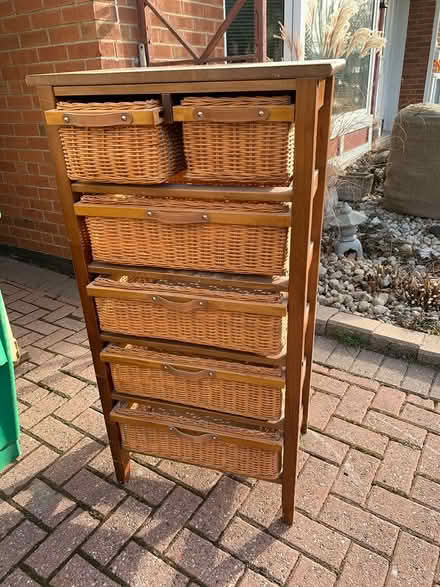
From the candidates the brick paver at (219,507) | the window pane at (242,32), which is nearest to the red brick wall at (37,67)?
the window pane at (242,32)

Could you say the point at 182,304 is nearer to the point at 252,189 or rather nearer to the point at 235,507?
the point at 252,189

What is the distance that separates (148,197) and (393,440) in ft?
5.60

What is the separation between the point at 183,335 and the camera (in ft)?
5.49

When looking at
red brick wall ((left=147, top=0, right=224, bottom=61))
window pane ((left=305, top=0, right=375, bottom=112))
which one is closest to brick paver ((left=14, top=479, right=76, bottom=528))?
red brick wall ((left=147, top=0, right=224, bottom=61))

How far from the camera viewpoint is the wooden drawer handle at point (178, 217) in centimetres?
142

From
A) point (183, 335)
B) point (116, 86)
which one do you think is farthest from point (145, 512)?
point (116, 86)

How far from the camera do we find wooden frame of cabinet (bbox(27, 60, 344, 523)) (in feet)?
4.04

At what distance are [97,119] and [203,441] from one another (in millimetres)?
1259

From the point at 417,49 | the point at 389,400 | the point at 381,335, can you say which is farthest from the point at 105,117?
the point at 417,49

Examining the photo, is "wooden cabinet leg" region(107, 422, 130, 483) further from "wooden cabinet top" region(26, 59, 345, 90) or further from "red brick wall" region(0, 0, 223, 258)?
"red brick wall" region(0, 0, 223, 258)

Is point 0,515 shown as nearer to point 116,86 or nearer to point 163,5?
point 116,86

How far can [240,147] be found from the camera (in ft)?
4.36

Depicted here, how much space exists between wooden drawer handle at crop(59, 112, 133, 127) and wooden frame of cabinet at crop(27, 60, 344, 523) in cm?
7

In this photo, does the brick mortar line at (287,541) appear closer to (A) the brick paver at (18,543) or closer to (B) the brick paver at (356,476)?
(B) the brick paver at (356,476)
